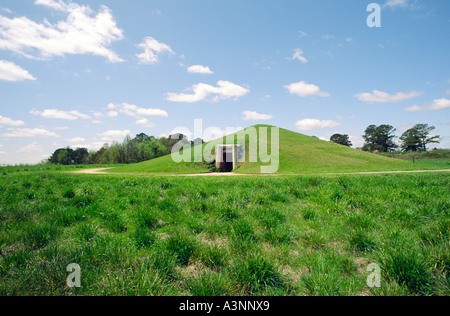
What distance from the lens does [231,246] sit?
4.07 metres

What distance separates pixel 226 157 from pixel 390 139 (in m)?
120

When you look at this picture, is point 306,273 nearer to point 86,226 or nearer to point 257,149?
point 86,226

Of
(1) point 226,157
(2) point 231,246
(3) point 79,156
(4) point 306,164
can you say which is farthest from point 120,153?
(2) point 231,246

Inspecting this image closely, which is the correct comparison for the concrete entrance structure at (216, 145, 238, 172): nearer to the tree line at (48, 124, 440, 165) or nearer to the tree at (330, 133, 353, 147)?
the tree line at (48, 124, 440, 165)

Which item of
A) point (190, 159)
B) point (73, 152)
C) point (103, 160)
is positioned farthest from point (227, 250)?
point (73, 152)

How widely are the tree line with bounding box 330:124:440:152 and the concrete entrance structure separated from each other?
10661 centimetres

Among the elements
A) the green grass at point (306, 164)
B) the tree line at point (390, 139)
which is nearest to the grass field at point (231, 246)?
the green grass at point (306, 164)

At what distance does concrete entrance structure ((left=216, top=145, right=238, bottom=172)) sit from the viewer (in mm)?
37475

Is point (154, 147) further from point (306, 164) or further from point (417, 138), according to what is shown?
point (417, 138)

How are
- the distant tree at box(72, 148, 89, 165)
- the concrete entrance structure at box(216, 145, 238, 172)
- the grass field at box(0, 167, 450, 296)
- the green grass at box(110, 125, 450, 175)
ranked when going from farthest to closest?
the distant tree at box(72, 148, 89, 165) → the concrete entrance structure at box(216, 145, 238, 172) → the green grass at box(110, 125, 450, 175) → the grass field at box(0, 167, 450, 296)

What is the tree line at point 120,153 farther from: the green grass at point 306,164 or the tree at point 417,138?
the tree at point 417,138

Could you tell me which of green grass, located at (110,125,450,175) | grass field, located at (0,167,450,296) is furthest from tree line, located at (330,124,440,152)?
grass field, located at (0,167,450,296)
